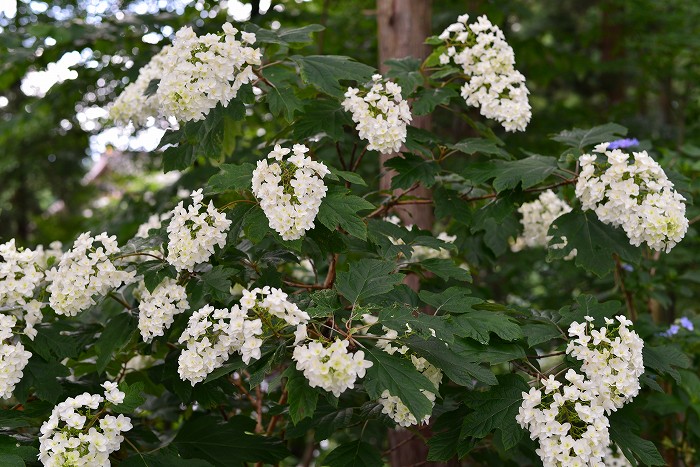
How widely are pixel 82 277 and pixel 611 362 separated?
1434 millimetres

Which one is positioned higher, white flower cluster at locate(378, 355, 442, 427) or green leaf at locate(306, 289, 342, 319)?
green leaf at locate(306, 289, 342, 319)

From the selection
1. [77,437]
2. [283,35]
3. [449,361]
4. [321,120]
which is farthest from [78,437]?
[283,35]

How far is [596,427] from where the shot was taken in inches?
70.2

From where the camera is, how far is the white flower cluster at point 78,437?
172cm

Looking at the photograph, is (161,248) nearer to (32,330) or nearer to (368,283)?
(32,330)

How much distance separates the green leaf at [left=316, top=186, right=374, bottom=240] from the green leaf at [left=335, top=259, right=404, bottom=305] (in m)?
0.10

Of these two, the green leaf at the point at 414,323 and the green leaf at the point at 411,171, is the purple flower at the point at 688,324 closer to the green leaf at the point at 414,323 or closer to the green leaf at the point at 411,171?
the green leaf at the point at 411,171

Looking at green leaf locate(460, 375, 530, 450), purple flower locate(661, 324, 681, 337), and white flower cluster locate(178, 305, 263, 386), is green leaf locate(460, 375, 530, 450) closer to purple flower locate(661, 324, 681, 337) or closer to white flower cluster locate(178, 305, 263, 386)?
white flower cluster locate(178, 305, 263, 386)

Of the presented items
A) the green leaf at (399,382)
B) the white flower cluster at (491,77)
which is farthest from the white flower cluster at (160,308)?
the white flower cluster at (491,77)

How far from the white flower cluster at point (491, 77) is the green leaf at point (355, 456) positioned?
112cm

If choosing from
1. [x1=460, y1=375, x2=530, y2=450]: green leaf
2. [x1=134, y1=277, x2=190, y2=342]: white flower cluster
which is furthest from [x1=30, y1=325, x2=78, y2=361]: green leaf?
[x1=460, y1=375, x2=530, y2=450]: green leaf

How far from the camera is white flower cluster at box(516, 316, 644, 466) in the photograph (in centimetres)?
176

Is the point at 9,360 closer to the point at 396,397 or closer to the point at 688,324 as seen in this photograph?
the point at 396,397

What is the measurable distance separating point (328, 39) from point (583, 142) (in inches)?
95.4
